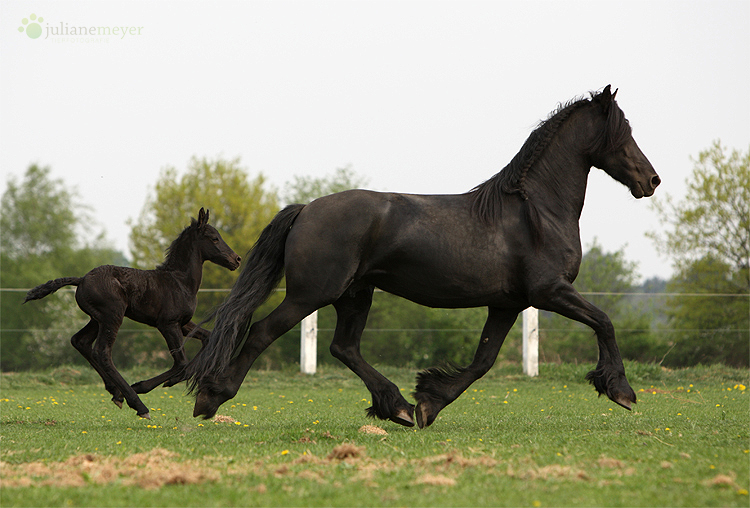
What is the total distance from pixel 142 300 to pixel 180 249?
0.75 metres

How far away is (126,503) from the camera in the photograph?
2.91 m

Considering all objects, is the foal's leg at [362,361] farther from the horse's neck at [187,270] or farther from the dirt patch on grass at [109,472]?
the horse's neck at [187,270]

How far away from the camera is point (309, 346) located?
1373cm

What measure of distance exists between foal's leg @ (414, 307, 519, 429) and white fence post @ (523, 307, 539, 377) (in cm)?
767

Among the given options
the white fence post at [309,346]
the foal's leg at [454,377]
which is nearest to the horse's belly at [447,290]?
the foal's leg at [454,377]

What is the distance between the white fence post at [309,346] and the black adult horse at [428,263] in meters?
7.99

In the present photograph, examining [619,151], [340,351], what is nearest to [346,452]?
[340,351]

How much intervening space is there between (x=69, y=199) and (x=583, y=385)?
35327 mm

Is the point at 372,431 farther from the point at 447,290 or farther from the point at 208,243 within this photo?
the point at 208,243

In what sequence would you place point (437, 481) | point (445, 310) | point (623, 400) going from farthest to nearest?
1. point (445, 310)
2. point (623, 400)
3. point (437, 481)

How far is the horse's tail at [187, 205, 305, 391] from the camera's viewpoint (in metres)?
5.25

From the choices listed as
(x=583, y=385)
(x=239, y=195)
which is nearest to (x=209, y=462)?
(x=583, y=385)

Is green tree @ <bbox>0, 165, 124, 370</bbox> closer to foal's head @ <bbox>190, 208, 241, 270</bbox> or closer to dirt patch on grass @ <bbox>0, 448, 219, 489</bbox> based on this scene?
foal's head @ <bbox>190, 208, 241, 270</bbox>

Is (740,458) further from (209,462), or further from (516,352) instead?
(516,352)
